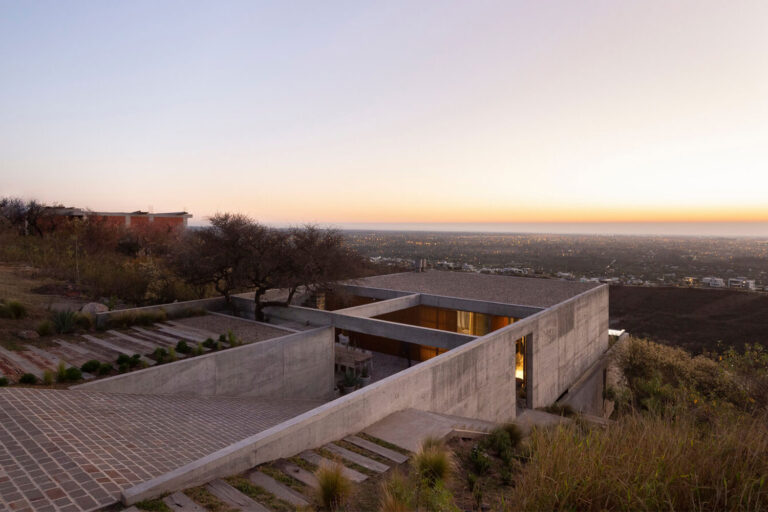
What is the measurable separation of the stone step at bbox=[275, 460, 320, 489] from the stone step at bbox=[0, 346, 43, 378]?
5.98m

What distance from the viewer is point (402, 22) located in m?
16.8

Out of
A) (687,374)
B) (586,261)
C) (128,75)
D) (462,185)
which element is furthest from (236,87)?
(586,261)

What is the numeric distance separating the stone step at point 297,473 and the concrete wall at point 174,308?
9617 millimetres

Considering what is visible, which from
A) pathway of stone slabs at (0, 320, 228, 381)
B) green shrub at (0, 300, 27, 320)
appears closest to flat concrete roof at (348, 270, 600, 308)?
pathway of stone slabs at (0, 320, 228, 381)

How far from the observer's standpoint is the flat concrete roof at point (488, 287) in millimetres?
16109

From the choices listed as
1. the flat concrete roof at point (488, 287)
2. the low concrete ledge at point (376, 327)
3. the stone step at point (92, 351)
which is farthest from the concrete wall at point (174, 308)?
the flat concrete roof at point (488, 287)

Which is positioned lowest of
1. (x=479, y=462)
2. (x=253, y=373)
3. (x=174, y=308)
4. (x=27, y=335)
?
(x=253, y=373)

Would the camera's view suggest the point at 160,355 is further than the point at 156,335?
No

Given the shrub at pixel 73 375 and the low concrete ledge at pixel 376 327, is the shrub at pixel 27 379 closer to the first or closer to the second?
the shrub at pixel 73 375

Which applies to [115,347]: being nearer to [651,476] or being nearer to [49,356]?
[49,356]

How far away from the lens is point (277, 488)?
4.12 metres

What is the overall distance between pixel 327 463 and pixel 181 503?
157 centimetres

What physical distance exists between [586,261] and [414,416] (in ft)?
230

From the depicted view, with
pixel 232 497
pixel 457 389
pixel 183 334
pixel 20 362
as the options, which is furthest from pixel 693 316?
pixel 20 362
